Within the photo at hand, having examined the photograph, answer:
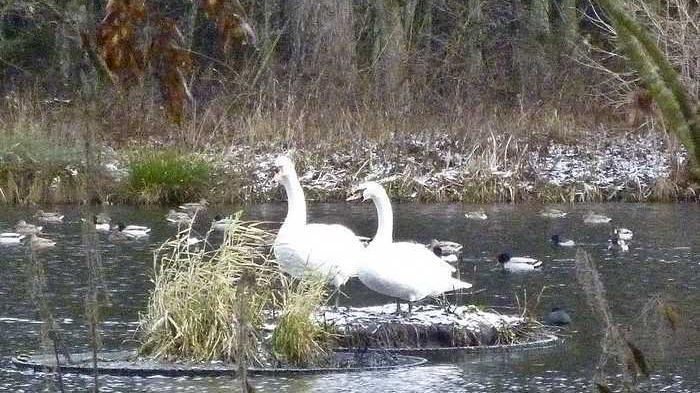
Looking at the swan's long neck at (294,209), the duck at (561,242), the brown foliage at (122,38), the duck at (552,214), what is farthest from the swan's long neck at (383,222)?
the duck at (552,214)

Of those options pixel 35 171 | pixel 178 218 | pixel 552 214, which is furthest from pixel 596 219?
pixel 35 171

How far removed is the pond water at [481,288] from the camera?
9906 mm

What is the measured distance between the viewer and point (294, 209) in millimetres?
12242

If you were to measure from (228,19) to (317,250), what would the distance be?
8.55m

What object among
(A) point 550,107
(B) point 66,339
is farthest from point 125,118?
(B) point 66,339

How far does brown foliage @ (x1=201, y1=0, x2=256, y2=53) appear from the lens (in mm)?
2992

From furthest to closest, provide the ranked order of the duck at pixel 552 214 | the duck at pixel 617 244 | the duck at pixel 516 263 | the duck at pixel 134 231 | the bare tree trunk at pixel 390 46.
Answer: the bare tree trunk at pixel 390 46 < the duck at pixel 552 214 < the duck at pixel 134 231 < the duck at pixel 617 244 < the duck at pixel 516 263

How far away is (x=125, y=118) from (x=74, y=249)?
41.8 ft

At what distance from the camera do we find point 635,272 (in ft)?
52.7

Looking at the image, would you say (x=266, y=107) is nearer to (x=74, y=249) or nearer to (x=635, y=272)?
(x=74, y=249)

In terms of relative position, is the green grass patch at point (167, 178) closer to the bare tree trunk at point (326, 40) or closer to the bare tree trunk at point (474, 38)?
the bare tree trunk at point (326, 40)

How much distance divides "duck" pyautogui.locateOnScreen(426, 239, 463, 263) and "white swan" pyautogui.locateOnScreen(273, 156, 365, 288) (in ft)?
15.9

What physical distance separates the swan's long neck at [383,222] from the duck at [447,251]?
14.6 feet

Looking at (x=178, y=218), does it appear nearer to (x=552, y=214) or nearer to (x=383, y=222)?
(x=552, y=214)
